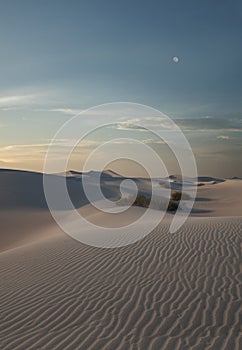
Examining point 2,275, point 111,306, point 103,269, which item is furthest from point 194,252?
point 2,275

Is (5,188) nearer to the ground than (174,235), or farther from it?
farther from it

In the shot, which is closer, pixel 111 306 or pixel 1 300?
pixel 111 306

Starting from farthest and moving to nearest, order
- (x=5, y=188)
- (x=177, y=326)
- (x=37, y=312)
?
(x=5, y=188) < (x=37, y=312) < (x=177, y=326)

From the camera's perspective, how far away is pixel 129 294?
6406mm

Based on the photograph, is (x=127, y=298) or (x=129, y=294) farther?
(x=129, y=294)

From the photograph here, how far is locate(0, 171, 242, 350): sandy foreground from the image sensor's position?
16.0 feet

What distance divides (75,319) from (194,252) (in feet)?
14.2

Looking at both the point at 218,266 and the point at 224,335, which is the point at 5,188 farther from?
the point at 224,335

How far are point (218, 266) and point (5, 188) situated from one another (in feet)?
101

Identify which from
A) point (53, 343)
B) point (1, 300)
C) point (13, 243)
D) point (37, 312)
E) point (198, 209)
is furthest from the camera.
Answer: point (198, 209)

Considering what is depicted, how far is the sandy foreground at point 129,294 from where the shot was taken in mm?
4879

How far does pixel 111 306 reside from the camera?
19.4ft

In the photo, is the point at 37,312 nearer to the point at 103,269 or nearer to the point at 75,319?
the point at 75,319

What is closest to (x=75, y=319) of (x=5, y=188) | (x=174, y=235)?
(x=174, y=235)
